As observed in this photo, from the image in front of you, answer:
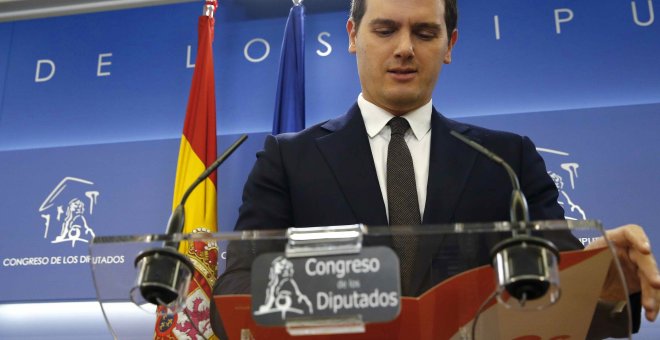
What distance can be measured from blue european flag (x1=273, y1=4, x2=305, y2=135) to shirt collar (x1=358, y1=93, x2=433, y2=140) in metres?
1.57

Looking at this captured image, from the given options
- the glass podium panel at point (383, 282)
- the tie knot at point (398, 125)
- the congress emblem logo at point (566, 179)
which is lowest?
the glass podium panel at point (383, 282)

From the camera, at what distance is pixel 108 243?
0.83 metres

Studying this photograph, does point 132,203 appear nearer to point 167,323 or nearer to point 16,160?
point 16,160

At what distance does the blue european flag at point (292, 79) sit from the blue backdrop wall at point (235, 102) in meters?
0.20

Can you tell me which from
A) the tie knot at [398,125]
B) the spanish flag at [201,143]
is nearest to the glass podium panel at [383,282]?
the tie knot at [398,125]

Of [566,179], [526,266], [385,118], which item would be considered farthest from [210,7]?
[526,266]

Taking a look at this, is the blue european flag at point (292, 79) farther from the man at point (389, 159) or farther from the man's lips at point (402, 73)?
the man's lips at point (402, 73)

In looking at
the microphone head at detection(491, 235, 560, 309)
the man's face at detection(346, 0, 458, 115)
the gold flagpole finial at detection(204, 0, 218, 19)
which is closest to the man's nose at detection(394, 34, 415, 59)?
the man's face at detection(346, 0, 458, 115)

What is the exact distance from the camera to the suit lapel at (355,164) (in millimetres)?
1331

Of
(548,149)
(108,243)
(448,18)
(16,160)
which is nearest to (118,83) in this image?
(16,160)

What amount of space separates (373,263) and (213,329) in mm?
223

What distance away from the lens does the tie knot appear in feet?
5.11

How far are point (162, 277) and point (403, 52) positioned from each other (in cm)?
93

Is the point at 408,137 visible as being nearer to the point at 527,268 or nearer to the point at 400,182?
the point at 400,182
